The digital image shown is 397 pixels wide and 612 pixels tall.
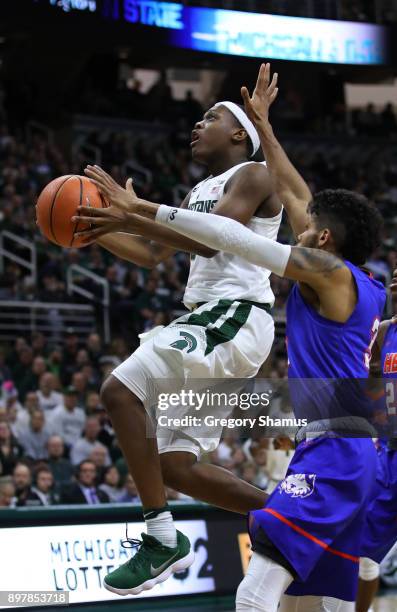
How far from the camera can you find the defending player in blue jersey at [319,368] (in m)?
4.01

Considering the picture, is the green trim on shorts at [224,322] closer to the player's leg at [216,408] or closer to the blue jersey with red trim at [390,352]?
the player's leg at [216,408]

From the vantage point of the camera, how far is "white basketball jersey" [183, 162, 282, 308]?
5.12 metres

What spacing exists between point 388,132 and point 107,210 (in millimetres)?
20484

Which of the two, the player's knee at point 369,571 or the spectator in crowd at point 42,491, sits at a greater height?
the player's knee at point 369,571

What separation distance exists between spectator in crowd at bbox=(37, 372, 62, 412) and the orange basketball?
7.12 m

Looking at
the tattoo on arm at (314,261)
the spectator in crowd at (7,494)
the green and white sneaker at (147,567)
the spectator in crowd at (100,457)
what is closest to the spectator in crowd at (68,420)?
the spectator in crowd at (100,457)

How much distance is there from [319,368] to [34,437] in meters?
7.26

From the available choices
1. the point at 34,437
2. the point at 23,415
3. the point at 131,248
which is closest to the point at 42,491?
the point at 34,437

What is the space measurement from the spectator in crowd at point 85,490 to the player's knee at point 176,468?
5066mm

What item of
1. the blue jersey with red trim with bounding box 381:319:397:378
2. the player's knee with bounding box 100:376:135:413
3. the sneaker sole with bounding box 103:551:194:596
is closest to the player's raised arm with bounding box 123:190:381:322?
the player's knee with bounding box 100:376:135:413

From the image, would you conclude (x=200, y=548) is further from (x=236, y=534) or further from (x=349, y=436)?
(x=349, y=436)

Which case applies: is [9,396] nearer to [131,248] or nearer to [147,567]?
[131,248]

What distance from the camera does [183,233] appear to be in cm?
422

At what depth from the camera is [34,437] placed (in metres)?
11.0
